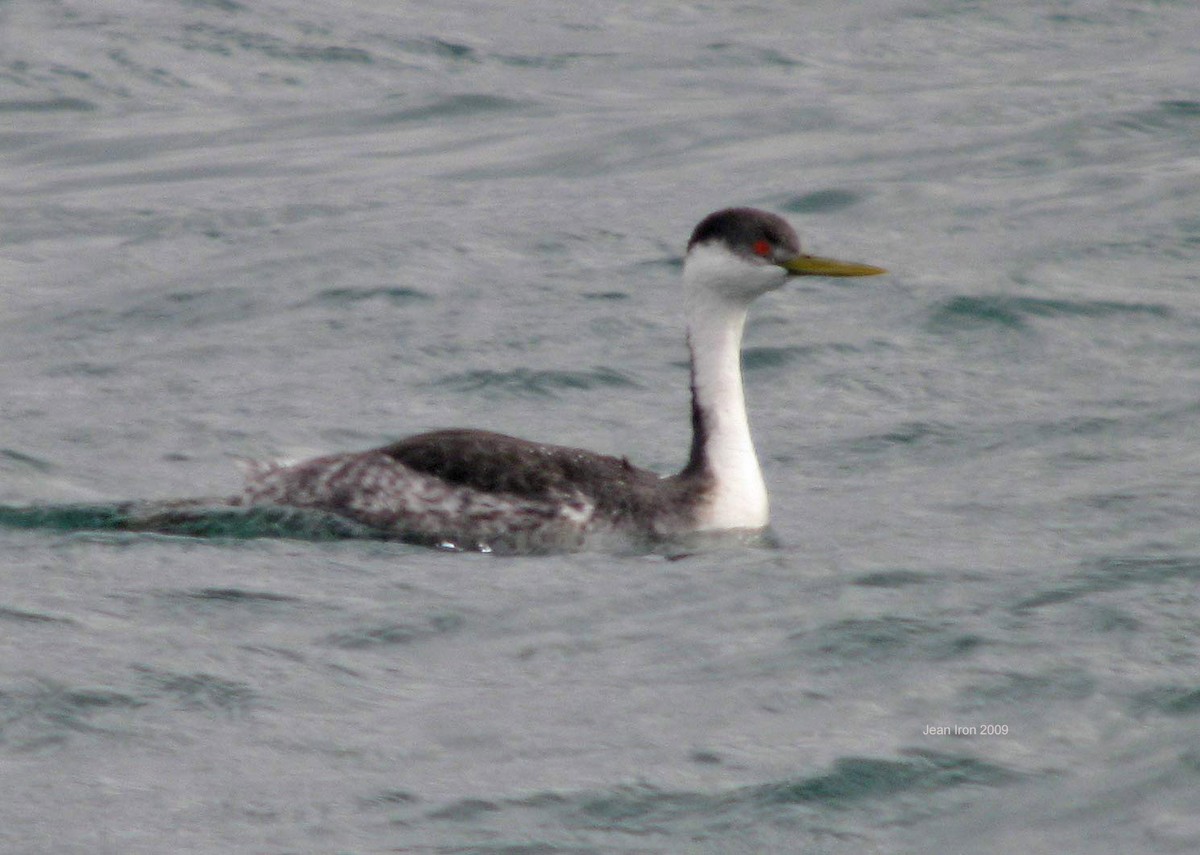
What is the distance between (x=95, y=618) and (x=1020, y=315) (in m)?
7.70

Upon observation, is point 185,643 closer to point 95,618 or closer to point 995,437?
point 95,618

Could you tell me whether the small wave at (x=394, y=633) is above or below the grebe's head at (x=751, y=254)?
below

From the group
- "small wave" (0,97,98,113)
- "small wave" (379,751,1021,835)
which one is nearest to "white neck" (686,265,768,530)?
"small wave" (379,751,1021,835)

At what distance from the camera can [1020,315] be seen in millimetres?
14961

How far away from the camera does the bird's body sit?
35.1 ft

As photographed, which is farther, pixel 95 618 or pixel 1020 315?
pixel 1020 315

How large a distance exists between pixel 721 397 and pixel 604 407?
2.36 m

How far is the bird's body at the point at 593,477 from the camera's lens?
10.7 metres

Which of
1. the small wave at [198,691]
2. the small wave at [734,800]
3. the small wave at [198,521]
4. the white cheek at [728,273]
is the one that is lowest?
the small wave at [198,521]

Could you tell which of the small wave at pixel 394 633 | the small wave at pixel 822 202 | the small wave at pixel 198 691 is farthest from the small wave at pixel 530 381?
the small wave at pixel 198 691

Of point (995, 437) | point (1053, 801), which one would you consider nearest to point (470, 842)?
point (1053, 801)

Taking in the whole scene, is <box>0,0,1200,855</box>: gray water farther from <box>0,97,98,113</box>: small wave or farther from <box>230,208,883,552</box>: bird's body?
<box>230,208,883,552</box>: bird's body

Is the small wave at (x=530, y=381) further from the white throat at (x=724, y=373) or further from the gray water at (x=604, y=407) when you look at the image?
the white throat at (x=724, y=373)

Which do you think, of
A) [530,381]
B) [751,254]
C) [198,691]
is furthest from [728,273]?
[198,691]
